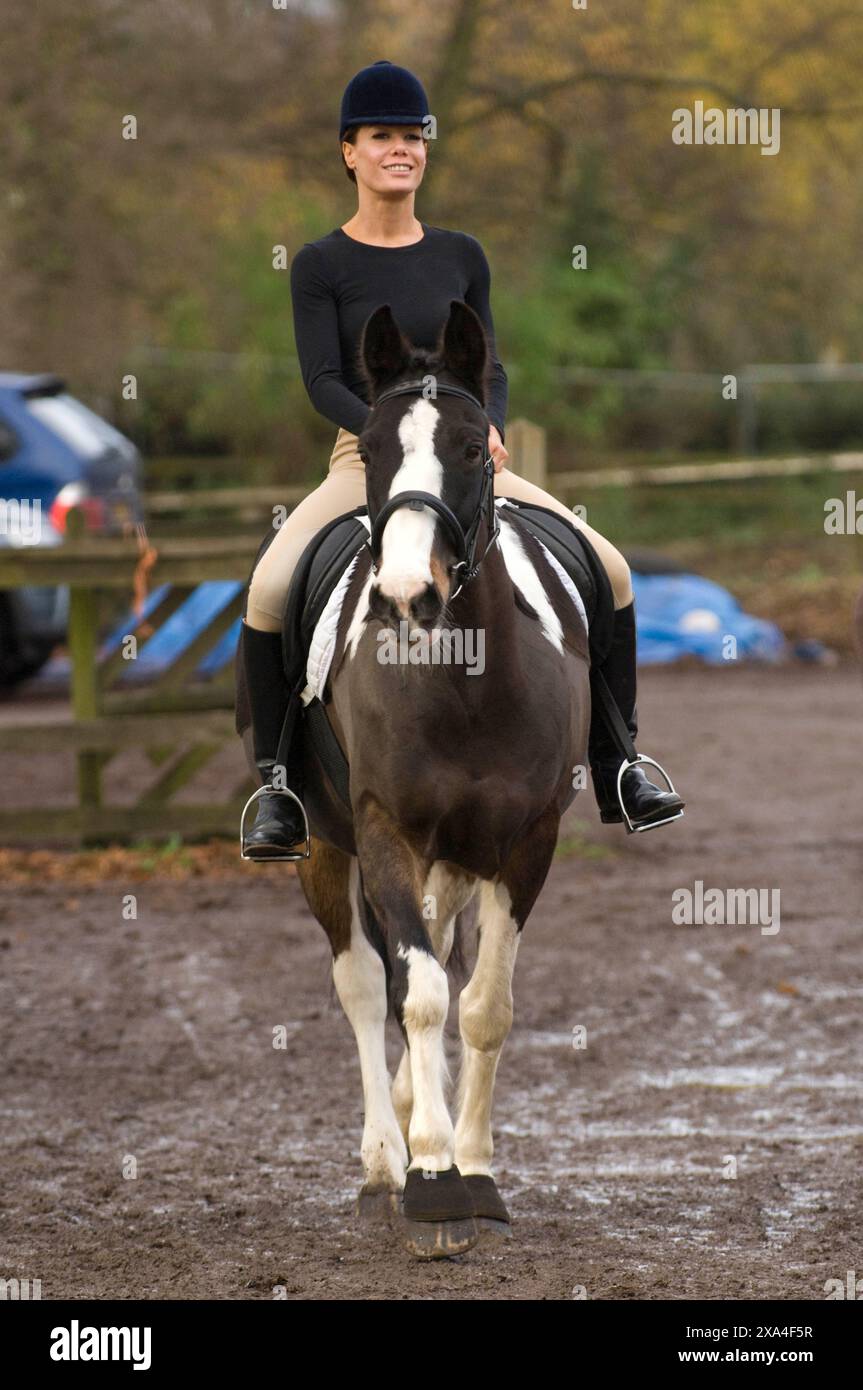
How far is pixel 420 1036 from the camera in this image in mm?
4508

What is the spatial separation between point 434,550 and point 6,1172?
2563 mm

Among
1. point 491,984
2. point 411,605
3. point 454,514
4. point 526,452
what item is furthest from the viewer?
point 526,452

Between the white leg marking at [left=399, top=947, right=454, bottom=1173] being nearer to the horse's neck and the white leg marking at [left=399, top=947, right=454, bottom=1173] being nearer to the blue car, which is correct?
the horse's neck

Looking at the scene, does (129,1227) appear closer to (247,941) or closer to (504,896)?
(504,896)

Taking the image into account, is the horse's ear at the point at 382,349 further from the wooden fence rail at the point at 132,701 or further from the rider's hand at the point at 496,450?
the wooden fence rail at the point at 132,701

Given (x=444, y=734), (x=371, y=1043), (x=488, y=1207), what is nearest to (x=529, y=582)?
(x=444, y=734)

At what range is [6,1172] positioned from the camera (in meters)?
5.38

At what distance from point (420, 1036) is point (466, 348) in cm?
171

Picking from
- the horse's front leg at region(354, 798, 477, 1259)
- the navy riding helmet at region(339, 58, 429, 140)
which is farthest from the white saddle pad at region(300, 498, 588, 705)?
the navy riding helmet at region(339, 58, 429, 140)

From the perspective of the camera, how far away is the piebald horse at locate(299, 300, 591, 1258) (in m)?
4.17

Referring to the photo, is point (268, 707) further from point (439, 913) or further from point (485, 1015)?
point (485, 1015)

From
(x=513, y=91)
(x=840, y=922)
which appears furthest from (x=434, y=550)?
(x=513, y=91)

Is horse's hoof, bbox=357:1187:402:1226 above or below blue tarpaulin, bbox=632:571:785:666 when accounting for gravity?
below

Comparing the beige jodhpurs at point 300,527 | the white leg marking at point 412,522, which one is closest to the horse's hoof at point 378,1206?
the beige jodhpurs at point 300,527
